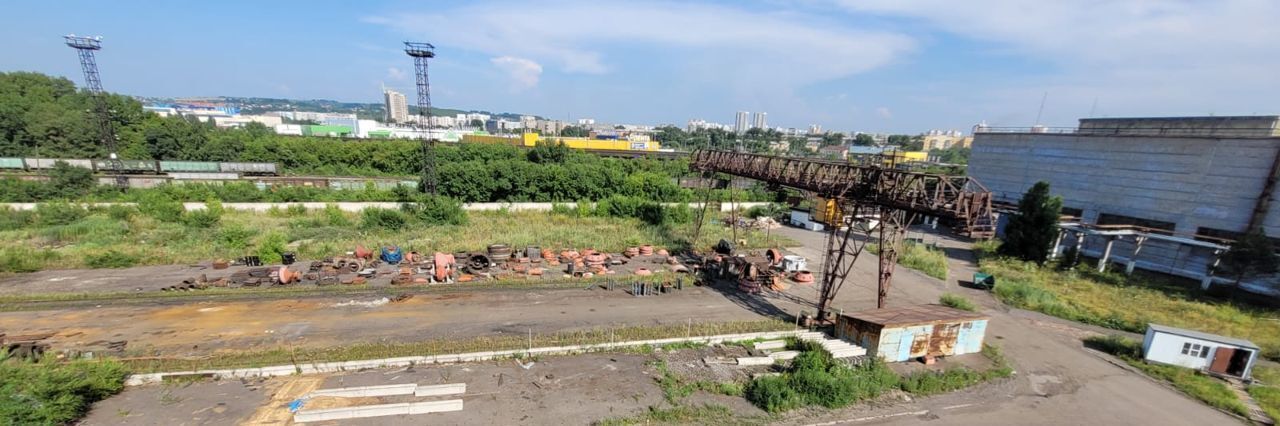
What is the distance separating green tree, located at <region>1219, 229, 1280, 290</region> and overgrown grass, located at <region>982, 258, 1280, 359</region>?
1.86 metres

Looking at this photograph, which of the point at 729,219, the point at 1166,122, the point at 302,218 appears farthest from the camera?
the point at 729,219

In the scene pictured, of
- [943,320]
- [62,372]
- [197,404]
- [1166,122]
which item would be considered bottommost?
[197,404]

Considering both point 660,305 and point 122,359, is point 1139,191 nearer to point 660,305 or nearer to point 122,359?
point 660,305

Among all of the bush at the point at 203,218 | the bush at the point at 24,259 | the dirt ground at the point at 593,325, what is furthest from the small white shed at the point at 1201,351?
the bush at the point at 203,218

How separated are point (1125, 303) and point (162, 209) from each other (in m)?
56.9

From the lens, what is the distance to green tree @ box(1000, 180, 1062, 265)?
25562mm

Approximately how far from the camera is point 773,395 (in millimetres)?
11953

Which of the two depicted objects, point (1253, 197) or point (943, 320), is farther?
point (1253, 197)

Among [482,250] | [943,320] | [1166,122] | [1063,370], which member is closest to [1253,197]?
[1166,122]

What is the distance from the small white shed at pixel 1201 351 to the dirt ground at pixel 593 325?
1587 millimetres

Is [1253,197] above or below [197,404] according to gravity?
above

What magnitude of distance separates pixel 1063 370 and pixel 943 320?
434 centimetres

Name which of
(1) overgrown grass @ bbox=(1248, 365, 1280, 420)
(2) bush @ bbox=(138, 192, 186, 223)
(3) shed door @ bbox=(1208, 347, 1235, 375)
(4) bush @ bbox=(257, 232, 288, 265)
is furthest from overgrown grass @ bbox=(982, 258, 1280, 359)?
(2) bush @ bbox=(138, 192, 186, 223)

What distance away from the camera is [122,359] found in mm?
12992
